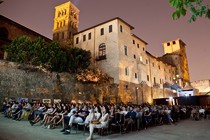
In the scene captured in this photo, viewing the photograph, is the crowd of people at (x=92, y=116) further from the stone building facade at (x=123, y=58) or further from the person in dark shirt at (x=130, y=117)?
the stone building facade at (x=123, y=58)

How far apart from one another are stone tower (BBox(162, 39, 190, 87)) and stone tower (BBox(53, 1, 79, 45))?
3473 cm

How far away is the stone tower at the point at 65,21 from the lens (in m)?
53.8

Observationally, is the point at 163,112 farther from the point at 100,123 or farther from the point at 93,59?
the point at 93,59

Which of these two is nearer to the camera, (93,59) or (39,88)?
(39,88)

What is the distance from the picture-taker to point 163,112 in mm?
13977

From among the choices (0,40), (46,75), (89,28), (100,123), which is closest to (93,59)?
(89,28)

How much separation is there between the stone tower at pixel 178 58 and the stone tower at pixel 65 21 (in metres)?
34.7

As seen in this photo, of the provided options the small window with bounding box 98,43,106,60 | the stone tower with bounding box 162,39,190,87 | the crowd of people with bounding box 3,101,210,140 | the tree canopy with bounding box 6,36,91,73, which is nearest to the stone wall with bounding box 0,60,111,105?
the tree canopy with bounding box 6,36,91,73

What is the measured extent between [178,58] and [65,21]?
4170 cm

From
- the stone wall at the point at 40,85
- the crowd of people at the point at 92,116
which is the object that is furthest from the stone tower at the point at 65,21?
the crowd of people at the point at 92,116

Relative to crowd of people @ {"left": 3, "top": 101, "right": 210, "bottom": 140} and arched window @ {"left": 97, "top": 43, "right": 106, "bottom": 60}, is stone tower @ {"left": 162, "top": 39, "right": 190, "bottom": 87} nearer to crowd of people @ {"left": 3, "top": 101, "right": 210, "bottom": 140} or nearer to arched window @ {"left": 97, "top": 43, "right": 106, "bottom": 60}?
arched window @ {"left": 97, "top": 43, "right": 106, "bottom": 60}

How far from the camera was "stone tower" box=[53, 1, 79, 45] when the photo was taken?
53750 millimetres

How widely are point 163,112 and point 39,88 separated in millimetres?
14034

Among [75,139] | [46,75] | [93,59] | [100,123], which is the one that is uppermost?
[93,59]
